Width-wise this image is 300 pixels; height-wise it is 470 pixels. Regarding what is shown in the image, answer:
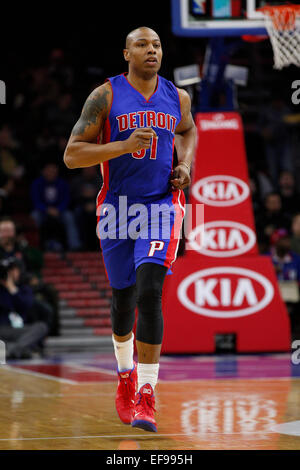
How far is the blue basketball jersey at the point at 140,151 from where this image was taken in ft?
16.0

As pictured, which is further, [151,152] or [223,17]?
[223,17]

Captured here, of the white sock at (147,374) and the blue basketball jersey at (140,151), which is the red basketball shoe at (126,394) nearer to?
the white sock at (147,374)

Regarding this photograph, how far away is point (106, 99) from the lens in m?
4.91

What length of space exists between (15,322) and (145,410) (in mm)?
5679

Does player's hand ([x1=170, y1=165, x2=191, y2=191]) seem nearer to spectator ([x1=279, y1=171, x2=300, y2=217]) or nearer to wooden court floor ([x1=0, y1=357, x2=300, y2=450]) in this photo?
wooden court floor ([x1=0, y1=357, x2=300, y2=450])

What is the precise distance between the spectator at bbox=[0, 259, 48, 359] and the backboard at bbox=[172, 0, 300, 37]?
3.54m

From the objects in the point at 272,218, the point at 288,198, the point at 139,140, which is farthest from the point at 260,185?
the point at 139,140

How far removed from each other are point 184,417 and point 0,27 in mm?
14117

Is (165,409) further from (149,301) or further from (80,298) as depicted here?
(80,298)

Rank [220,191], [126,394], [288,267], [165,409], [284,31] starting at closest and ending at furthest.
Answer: [126,394], [165,409], [284,31], [220,191], [288,267]

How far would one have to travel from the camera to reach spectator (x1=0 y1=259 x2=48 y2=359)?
983 cm

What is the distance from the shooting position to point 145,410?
4.54 metres

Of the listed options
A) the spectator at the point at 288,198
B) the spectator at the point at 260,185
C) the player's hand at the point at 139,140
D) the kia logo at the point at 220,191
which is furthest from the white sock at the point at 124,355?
the spectator at the point at 260,185

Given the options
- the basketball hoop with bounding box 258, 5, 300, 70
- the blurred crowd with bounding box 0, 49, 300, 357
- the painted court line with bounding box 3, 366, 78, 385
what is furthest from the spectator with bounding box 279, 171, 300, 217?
the painted court line with bounding box 3, 366, 78, 385
